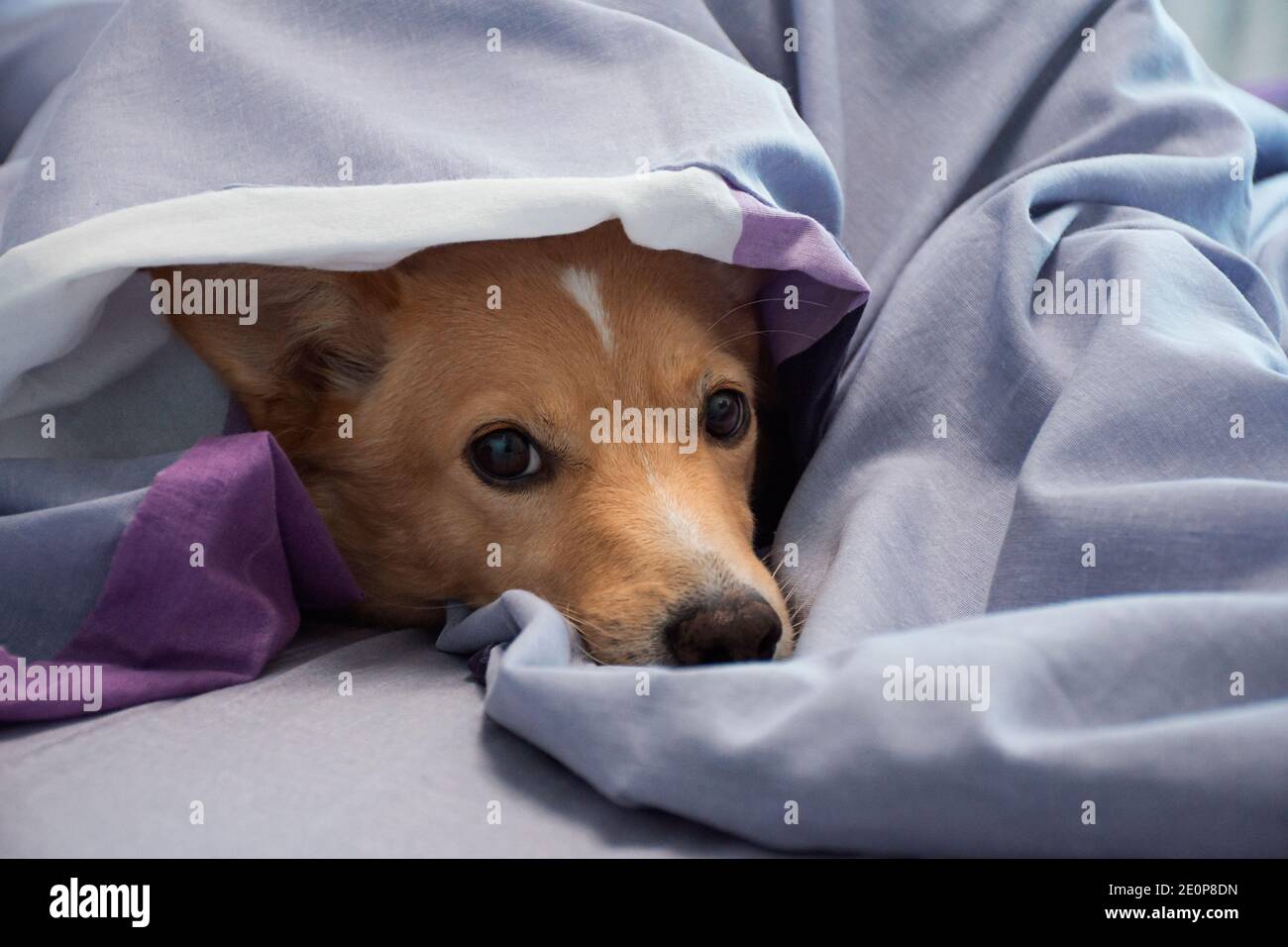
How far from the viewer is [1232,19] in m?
3.67

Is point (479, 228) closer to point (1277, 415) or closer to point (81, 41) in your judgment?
point (1277, 415)

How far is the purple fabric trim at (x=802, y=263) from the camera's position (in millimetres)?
1378

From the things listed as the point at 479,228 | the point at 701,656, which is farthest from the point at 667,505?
the point at 479,228

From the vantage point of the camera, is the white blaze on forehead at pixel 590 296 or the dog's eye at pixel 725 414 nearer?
the white blaze on forehead at pixel 590 296

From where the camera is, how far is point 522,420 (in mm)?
1443

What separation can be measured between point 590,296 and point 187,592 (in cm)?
58
